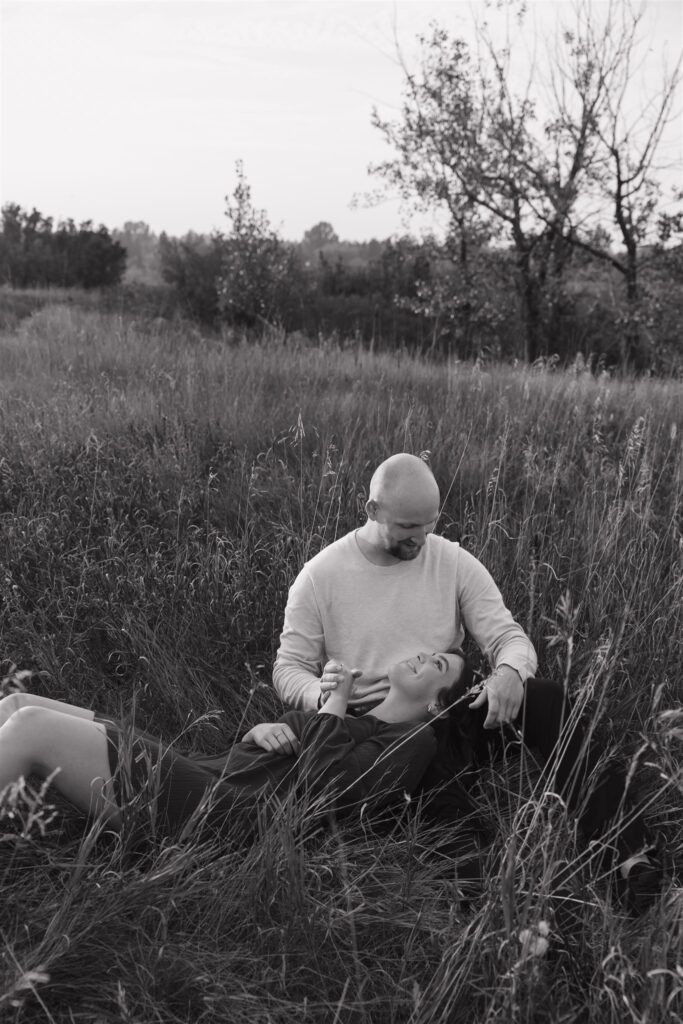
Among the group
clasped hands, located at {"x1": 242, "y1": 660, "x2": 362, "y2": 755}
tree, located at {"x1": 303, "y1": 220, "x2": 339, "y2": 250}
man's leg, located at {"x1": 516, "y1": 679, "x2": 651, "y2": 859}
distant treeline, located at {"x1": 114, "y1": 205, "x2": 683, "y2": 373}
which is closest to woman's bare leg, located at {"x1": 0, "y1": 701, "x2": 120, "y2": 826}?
clasped hands, located at {"x1": 242, "y1": 660, "x2": 362, "y2": 755}

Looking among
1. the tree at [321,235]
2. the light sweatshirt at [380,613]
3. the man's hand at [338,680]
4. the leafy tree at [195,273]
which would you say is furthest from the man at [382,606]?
the tree at [321,235]

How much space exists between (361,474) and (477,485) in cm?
61

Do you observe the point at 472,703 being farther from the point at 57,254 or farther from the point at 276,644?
the point at 57,254

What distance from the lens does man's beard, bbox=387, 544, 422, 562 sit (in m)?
3.12

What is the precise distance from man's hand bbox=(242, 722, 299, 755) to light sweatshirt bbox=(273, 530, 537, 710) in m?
0.33

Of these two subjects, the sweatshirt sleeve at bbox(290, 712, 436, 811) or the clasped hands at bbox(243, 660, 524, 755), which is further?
the clasped hands at bbox(243, 660, 524, 755)

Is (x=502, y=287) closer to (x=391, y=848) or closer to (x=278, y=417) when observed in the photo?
(x=278, y=417)

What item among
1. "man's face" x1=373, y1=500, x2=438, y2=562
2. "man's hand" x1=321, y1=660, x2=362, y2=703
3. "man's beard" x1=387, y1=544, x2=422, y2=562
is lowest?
"man's hand" x1=321, y1=660, x2=362, y2=703

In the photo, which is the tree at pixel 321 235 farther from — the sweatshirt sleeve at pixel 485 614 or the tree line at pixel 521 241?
the sweatshirt sleeve at pixel 485 614

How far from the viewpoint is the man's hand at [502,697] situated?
9.14 feet

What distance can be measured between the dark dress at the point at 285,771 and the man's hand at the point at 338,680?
102mm

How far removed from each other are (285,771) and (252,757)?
106 mm

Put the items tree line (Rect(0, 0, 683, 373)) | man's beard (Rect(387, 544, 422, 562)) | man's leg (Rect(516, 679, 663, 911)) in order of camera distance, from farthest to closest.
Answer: tree line (Rect(0, 0, 683, 373)), man's beard (Rect(387, 544, 422, 562)), man's leg (Rect(516, 679, 663, 911))

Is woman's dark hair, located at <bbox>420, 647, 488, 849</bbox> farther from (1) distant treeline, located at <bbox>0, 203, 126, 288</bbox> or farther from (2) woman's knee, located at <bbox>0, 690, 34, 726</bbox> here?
(1) distant treeline, located at <bbox>0, 203, 126, 288</bbox>
